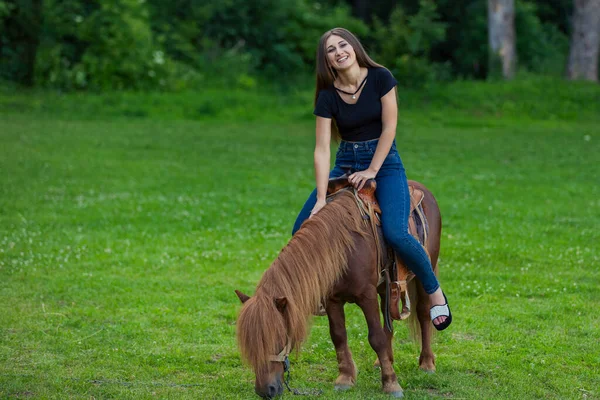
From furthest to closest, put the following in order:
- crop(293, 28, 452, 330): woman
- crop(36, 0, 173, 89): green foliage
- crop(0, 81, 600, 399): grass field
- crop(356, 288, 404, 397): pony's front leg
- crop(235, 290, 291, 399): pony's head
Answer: crop(36, 0, 173, 89): green foliage → crop(0, 81, 600, 399): grass field → crop(293, 28, 452, 330): woman → crop(356, 288, 404, 397): pony's front leg → crop(235, 290, 291, 399): pony's head

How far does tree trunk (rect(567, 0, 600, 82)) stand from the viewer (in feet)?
89.4

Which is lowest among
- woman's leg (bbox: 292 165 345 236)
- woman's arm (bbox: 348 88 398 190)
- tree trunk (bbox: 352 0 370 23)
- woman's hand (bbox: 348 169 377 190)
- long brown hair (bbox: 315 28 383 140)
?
woman's leg (bbox: 292 165 345 236)

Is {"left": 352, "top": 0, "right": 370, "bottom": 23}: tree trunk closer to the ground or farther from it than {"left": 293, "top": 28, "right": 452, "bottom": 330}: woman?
farther from it

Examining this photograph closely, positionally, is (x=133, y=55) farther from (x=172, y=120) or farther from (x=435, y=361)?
(x=435, y=361)

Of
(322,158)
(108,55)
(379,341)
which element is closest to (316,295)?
(379,341)

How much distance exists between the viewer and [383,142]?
6.23 metres

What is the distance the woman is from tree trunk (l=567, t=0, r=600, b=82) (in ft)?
75.7

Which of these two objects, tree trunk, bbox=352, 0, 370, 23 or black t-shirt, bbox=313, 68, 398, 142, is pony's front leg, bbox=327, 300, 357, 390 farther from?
tree trunk, bbox=352, 0, 370, 23

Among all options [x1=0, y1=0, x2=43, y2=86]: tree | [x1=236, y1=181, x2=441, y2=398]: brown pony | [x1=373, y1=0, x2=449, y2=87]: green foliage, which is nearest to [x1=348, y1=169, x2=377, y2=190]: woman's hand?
[x1=236, y1=181, x2=441, y2=398]: brown pony

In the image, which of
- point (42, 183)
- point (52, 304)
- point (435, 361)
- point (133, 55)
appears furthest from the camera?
point (133, 55)

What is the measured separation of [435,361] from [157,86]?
69.9 ft

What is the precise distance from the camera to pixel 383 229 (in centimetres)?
614

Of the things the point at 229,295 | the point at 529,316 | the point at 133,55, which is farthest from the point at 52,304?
the point at 133,55

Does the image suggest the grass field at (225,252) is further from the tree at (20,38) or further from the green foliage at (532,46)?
the green foliage at (532,46)
